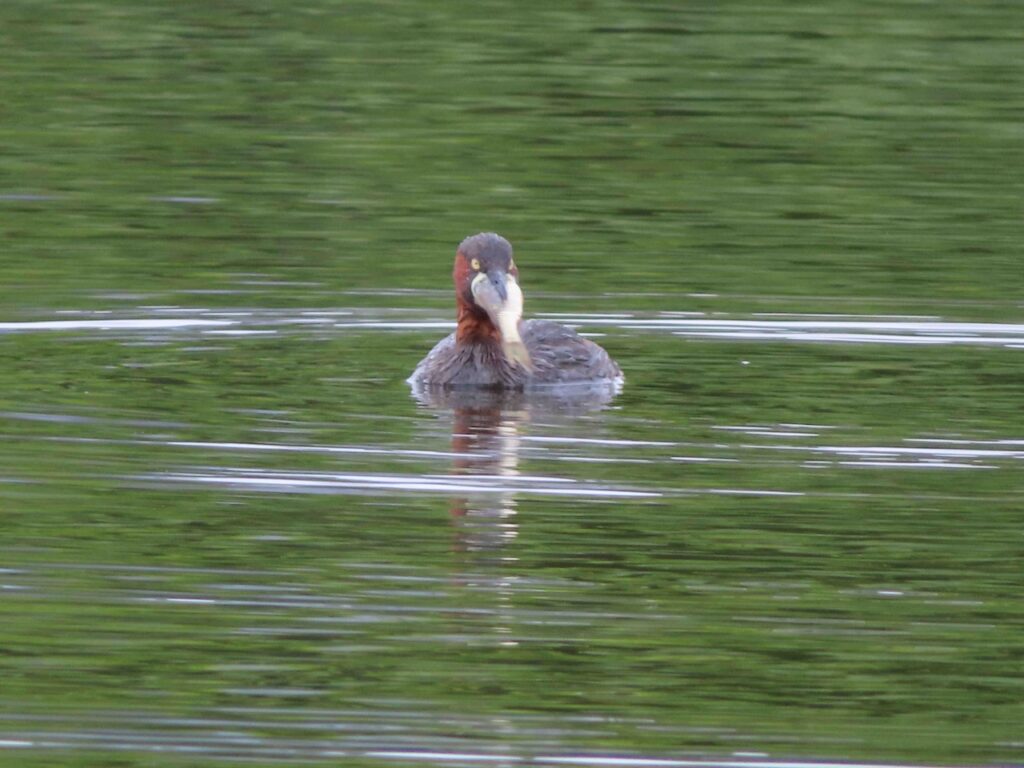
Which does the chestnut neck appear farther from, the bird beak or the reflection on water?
the reflection on water

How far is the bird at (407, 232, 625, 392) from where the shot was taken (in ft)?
43.1

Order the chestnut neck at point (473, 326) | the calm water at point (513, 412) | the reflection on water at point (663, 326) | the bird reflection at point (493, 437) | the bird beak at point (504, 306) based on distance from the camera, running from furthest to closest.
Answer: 1. the reflection on water at point (663, 326)
2. the chestnut neck at point (473, 326)
3. the bird beak at point (504, 306)
4. the bird reflection at point (493, 437)
5. the calm water at point (513, 412)

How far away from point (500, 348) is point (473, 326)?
19 cm

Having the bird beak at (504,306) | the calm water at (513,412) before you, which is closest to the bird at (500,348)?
the bird beak at (504,306)

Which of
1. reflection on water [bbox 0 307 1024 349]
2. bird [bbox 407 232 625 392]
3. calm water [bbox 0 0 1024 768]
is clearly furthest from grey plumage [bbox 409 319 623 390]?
reflection on water [bbox 0 307 1024 349]

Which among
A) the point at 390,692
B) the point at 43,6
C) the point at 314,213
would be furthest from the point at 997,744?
the point at 43,6

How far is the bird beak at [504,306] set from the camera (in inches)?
522

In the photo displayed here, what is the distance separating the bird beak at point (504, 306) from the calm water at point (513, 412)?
18.8 inches

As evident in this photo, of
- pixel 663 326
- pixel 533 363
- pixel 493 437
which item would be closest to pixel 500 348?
pixel 533 363

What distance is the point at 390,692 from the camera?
7898 millimetres

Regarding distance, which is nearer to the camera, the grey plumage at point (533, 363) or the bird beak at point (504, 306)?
the grey plumage at point (533, 363)

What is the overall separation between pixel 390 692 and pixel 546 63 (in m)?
16.5

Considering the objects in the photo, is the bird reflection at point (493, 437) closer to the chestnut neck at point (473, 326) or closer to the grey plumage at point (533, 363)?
the grey plumage at point (533, 363)

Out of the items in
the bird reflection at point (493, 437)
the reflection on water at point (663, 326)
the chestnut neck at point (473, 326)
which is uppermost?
the chestnut neck at point (473, 326)
